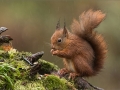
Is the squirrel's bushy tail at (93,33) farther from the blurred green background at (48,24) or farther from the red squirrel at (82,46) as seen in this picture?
the blurred green background at (48,24)

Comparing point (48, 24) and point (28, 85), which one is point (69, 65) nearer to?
point (28, 85)

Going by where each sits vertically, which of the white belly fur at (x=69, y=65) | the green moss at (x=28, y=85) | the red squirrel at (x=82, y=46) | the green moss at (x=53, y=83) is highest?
the red squirrel at (x=82, y=46)

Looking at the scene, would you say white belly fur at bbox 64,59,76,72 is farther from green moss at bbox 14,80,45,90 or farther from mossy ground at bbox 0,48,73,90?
green moss at bbox 14,80,45,90

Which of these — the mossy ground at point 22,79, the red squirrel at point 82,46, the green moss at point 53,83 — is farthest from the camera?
the red squirrel at point 82,46

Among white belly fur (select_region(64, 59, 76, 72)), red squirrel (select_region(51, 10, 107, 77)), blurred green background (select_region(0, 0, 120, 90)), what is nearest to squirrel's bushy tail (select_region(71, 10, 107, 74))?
red squirrel (select_region(51, 10, 107, 77))

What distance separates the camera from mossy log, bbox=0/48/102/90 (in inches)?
129

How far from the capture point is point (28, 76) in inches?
136

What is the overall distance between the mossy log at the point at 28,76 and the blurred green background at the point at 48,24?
4.77 meters

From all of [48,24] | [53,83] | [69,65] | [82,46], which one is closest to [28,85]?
[53,83]

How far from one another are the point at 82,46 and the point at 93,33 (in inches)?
9.4

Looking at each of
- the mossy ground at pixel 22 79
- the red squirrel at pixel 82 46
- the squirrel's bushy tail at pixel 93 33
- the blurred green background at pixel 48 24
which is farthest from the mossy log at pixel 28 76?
the blurred green background at pixel 48 24

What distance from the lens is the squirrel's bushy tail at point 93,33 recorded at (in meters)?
4.36

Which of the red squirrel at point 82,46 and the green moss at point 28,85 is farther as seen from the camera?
the red squirrel at point 82,46

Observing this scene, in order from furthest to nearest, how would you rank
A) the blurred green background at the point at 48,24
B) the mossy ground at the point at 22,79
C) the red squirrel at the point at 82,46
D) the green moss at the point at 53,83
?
the blurred green background at the point at 48,24 < the red squirrel at the point at 82,46 < the green moss at the point at 53,83 < the mossy ground at the point at 22,79
